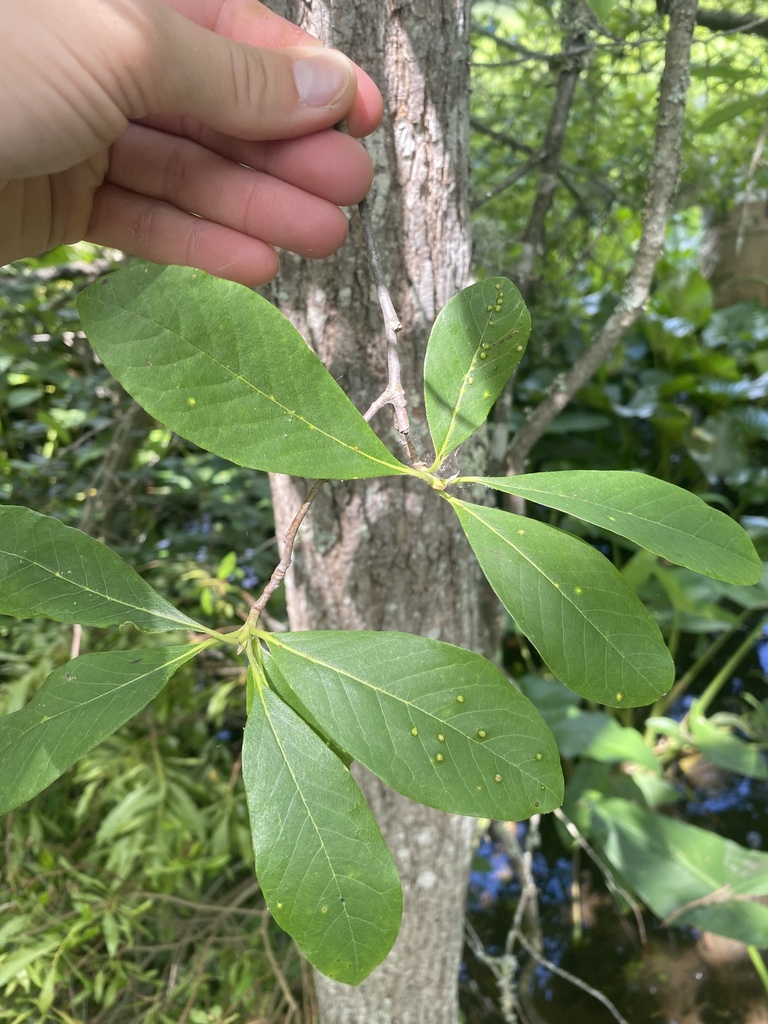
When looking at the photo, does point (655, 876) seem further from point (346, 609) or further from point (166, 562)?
point (166, 562)

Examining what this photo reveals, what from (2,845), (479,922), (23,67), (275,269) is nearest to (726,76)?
(275,269)

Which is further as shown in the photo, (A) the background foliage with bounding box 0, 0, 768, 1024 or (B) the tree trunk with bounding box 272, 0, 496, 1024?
(A) the background foliage with bounding box 0, 0, 768, 1024

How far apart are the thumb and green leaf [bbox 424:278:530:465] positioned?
21cm

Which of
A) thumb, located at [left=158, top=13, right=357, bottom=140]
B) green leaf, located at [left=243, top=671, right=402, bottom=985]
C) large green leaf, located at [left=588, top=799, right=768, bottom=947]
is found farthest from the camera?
large green leaf, located at [left=588, top=799, right=768, bottom=947]

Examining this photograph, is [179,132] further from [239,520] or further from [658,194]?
[239,520]

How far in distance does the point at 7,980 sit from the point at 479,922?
101 cm

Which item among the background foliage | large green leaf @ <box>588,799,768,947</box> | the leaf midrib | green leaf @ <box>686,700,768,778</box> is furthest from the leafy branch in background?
green leaf @ <box>686,700,768,778</box>

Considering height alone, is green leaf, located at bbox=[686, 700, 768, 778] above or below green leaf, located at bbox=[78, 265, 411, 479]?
below

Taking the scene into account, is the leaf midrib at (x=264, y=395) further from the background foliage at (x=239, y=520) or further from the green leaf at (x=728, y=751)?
the green leaf at (x=728, y=751)

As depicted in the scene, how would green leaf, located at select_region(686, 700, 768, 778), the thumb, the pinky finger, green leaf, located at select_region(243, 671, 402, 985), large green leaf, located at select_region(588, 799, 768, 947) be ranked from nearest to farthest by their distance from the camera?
green leaf, located at select_region(243, 671, 402, 985) < the thumb < the pinky finger < large green leaf, located at select_region(588, 799, 768, 947) < green leaf, located at select_region(686, 700, 768, 778)

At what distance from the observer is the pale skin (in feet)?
1.56

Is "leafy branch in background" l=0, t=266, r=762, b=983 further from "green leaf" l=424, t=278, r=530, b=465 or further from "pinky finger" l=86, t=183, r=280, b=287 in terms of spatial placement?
"pinky finger" l=86, t=183, r=280, b=287

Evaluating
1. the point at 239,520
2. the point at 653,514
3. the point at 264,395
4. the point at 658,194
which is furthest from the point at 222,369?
the point at 239,520

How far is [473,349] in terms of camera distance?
460 mm
